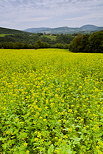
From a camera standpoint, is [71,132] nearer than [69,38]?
Yes

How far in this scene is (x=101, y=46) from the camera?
1499 inches

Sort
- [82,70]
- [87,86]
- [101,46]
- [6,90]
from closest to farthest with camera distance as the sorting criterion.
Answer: [6,90], [87,86], [82,70], [101,46]

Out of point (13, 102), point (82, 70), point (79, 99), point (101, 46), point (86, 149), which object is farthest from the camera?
point (101, 46)

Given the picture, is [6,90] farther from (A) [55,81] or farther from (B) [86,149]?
(B) [86,149]

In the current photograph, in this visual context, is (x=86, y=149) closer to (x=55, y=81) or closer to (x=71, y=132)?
(x=71, y=132)

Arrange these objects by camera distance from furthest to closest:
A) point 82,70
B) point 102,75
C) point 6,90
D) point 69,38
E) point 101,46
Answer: point 69,38
point 101,46
point 82,70
point 102,75
point 6,90

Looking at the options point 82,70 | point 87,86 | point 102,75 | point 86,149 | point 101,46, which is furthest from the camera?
point 101,46

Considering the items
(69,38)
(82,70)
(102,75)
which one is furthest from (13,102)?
(69,38)

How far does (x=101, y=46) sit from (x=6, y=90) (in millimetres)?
36497

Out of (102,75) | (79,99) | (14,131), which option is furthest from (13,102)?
(102,75)

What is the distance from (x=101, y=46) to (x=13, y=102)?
37.4 metres

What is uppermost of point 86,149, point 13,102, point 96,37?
point 96,37

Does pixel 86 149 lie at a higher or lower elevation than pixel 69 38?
lower

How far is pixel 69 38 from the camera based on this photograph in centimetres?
9062
